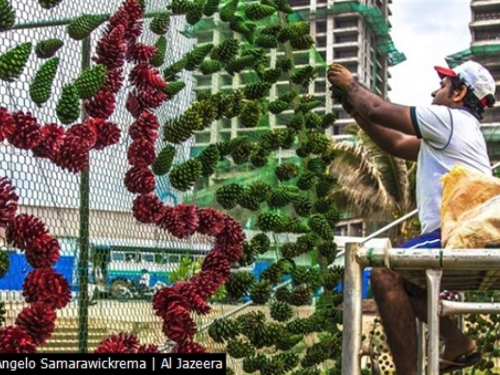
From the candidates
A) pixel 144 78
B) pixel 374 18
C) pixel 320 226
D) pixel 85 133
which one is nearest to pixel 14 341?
pixel 85 133

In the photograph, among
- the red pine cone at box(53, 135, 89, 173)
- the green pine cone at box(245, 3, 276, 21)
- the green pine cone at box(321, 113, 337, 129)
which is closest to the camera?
the red pine cone at box(53, 135, 89, 173)

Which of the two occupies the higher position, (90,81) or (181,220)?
(90,81)

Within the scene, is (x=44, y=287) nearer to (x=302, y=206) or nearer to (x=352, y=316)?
(x=352, y=316)

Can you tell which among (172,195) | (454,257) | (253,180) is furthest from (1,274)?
(253,180)

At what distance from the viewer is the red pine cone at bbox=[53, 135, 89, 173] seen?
262cm

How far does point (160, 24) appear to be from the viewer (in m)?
3.35

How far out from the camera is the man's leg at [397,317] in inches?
113

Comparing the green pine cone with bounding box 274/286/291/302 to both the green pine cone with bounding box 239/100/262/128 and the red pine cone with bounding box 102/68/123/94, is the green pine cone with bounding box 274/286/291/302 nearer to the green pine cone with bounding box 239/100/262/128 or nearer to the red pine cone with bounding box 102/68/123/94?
the green pine cone with bounding box 239/100/262/128

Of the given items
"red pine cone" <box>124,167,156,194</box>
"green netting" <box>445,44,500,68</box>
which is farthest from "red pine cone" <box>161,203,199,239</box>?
"green netting" <box>445,44,500,68</box>

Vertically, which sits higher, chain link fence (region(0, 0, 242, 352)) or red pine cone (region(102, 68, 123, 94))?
red pine cone (region(102, 68, 123, 94))

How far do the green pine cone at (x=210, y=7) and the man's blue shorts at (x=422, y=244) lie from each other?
129 cm

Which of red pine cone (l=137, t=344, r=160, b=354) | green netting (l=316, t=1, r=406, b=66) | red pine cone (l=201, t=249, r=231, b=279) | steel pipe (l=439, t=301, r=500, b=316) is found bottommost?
red pine cone (l=137, t=344, r=160, b=354)

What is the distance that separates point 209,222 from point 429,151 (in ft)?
2.97

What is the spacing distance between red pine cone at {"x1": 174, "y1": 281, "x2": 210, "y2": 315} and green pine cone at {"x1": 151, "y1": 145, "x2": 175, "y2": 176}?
0.44 metres
